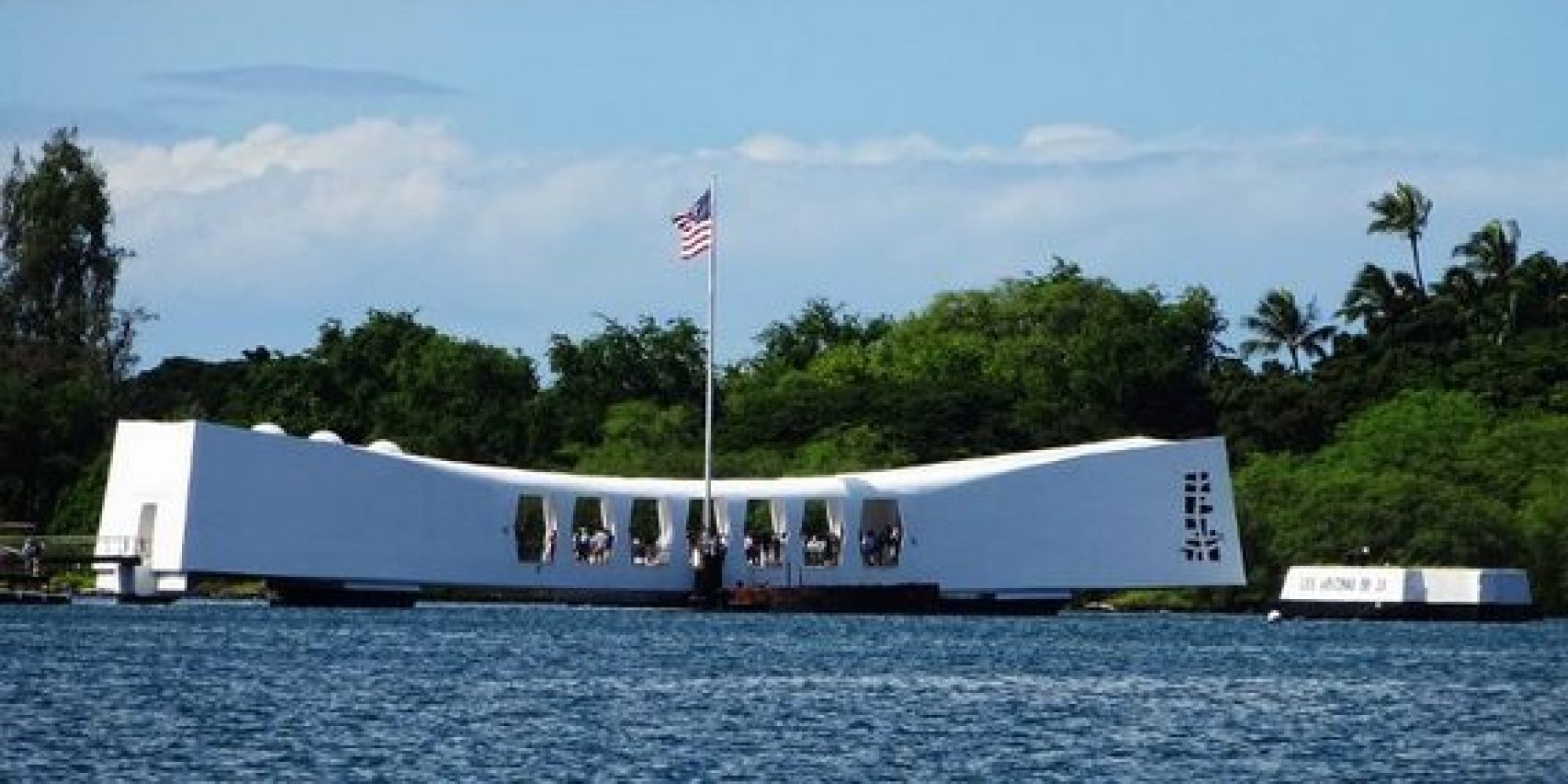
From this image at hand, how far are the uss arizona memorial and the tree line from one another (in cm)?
563

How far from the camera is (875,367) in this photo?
422 ft

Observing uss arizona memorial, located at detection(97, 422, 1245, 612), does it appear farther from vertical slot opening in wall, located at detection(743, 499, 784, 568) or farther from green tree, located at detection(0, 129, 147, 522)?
A: green tree, located at detection(0, 129, 147, 522)

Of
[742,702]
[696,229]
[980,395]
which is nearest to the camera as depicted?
[742,702]

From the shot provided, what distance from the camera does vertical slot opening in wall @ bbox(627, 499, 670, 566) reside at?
89.5 meters

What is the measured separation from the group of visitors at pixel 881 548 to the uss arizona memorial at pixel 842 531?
0.18 ft

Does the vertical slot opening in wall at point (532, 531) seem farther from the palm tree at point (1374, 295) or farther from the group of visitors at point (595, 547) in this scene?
the palm tree at point (1374, 295)

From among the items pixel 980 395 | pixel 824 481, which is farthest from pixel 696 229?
pixel 980 395

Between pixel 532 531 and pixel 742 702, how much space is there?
44.9 m

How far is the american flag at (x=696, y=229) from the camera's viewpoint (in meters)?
80.6

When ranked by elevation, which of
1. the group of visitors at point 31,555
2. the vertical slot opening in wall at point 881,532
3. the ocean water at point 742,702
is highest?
the vertical slot opening in wall at point 881,532

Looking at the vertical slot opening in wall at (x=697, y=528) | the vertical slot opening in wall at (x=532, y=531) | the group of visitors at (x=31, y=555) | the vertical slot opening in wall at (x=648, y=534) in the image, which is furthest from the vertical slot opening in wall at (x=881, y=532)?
the group of visitors at (x=31, y=555)

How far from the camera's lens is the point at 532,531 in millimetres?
95062

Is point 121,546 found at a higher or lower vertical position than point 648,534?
lower

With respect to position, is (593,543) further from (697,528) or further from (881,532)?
(881,532)
